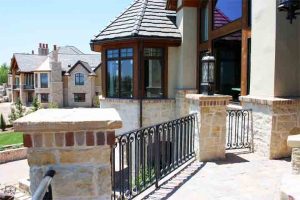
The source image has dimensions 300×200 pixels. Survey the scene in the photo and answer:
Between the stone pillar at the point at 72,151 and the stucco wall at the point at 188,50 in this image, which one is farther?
the stucco wall at the point at 188,50

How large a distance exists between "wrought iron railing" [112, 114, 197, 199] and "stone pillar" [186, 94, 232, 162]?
291mm

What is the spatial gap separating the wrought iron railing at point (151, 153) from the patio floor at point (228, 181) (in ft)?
0.87

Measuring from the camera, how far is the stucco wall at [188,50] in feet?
39.9

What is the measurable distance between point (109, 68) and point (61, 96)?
3162 cm

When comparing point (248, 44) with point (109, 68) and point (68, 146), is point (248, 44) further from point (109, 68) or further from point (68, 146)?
point (68, 146)

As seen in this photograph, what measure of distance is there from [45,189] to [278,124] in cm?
647

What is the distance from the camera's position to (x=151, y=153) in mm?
5613

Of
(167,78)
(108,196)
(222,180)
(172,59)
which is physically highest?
(172,59)

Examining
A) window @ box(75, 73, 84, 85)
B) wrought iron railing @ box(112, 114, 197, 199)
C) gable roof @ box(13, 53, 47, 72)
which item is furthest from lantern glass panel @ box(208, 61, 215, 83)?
gable roof @ box(13, 53, 47, 72)

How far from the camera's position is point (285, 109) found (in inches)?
283

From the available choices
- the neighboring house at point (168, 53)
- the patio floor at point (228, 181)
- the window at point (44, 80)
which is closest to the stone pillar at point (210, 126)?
the patio floor at point (228, 181)

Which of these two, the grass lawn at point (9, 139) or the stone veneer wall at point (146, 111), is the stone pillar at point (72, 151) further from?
the grass lawn at point (9, 139)

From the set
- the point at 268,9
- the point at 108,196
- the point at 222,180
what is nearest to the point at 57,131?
the point at 108,196

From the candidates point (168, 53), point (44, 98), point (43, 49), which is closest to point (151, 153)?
point (168, 53)
